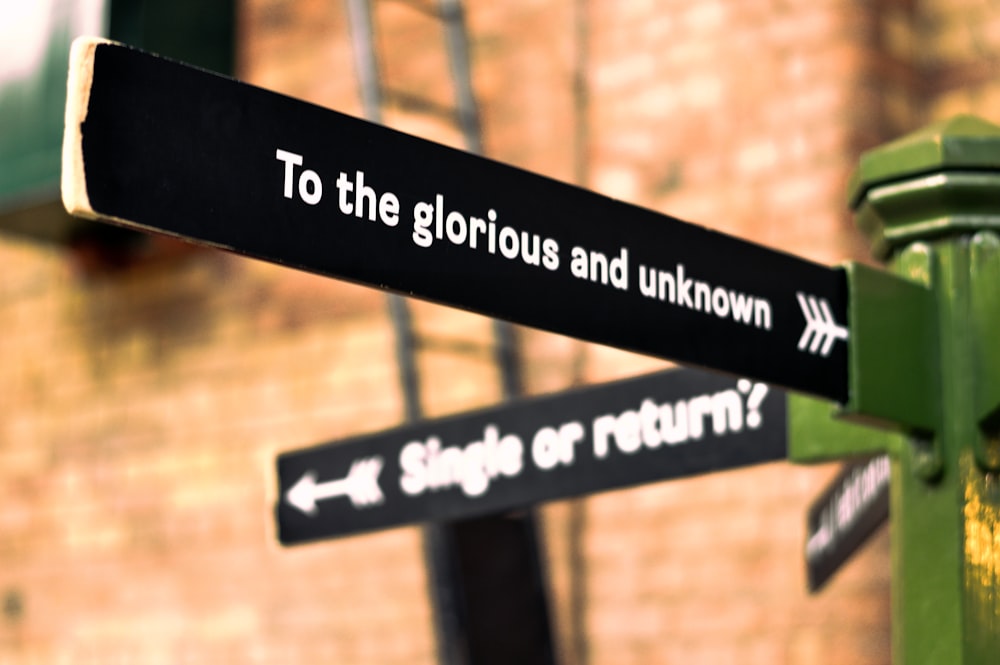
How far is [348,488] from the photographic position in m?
2.24

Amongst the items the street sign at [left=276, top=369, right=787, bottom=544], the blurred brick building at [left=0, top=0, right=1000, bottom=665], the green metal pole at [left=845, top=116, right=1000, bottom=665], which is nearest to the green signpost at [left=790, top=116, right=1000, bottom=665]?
the green metal pole at [left=845, top=116, right=1000, bottom=665]

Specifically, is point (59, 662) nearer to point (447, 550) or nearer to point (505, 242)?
point (447, 550)

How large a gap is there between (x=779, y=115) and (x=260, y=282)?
1676 mm

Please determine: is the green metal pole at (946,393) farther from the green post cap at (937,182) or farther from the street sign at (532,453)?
the street sign at (532,453)

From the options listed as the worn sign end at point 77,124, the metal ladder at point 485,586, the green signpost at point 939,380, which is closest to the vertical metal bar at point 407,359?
the metal ladder at point 485,586

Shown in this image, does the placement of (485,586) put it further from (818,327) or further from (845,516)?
(818,327)

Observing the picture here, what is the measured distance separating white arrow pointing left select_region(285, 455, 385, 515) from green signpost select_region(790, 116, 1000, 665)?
85cm

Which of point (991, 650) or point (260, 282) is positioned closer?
point (991, 650)

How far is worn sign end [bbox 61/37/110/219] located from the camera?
3.59ft

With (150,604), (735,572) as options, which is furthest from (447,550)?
(150,604)

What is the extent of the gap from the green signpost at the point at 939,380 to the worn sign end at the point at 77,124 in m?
0.79

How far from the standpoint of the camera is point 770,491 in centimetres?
333

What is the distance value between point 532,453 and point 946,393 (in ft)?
2.13

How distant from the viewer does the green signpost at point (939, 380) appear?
58.8 inches
